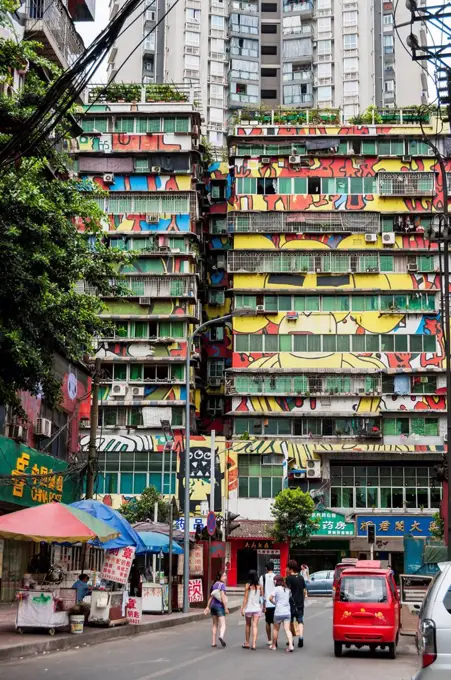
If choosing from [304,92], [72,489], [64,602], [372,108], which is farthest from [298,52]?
[64,602]

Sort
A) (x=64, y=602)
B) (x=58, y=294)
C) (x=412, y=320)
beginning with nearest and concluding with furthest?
(x=58, y=294) < (x=64, y=602) < (x=412, y=320)

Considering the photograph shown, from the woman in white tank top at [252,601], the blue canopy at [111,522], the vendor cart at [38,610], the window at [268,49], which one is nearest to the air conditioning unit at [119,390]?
the blue canopy at [111,522]

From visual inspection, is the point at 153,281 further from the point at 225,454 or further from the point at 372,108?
the point at 372,108

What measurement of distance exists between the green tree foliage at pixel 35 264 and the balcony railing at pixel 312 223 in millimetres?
52060

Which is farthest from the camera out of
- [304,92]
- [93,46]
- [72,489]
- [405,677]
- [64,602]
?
[304,92]

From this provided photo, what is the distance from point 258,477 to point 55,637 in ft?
154

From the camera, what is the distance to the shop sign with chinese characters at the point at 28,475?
97.5ft

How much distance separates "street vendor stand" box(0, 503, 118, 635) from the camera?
20.9 metres

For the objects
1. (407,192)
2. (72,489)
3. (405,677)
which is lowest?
(405,677)

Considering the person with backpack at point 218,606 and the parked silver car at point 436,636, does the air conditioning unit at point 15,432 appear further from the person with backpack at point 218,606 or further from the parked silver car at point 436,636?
the parked silver car at point 436,636

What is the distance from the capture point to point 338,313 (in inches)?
2832

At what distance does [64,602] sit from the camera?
21531 millimetres

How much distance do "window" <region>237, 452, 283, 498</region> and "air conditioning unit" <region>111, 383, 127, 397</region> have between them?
9.55m

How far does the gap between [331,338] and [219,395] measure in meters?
12.0
